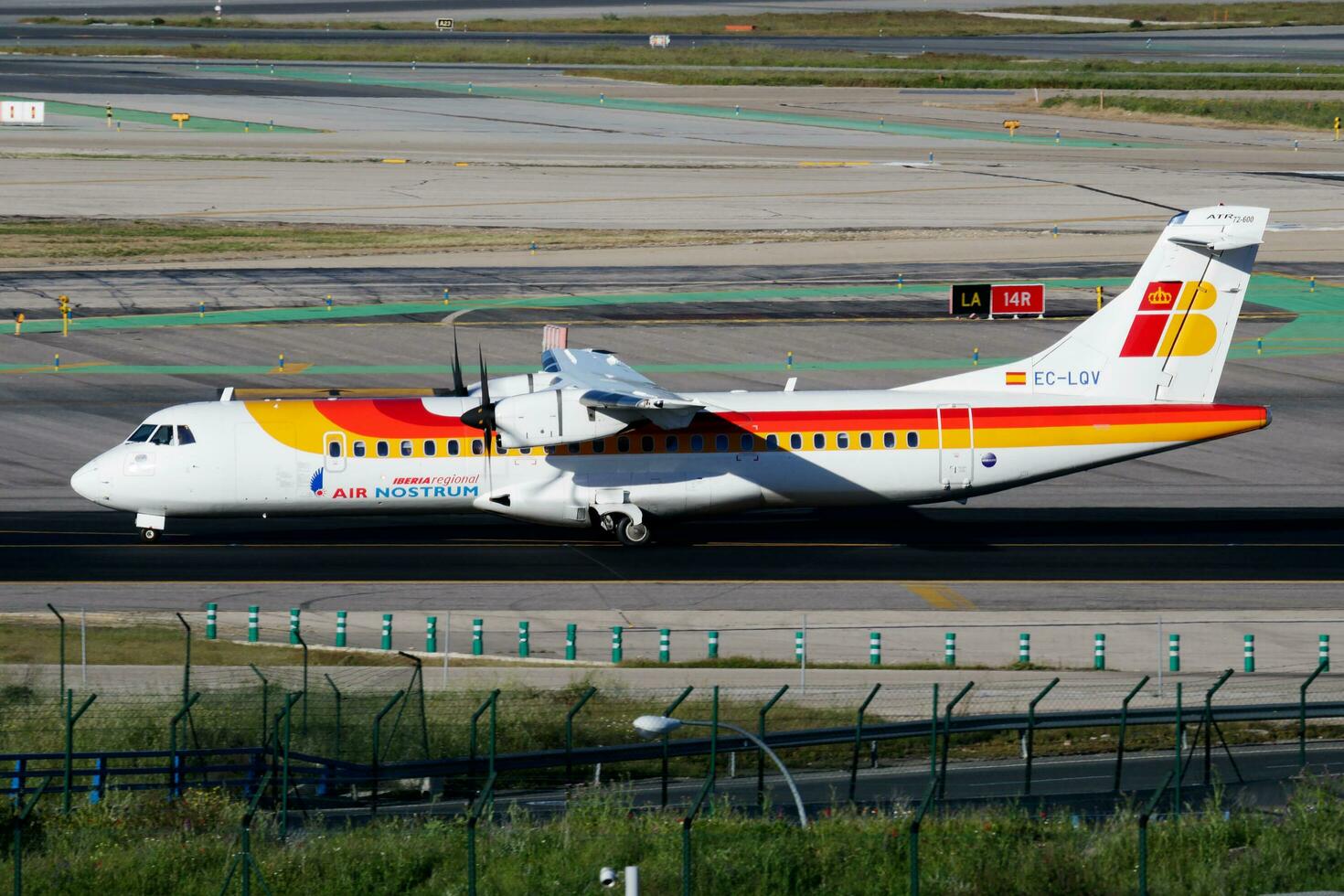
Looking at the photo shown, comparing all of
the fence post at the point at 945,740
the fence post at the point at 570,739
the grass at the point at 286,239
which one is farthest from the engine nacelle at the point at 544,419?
the grass at the point at 286,239

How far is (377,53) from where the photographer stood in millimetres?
136875

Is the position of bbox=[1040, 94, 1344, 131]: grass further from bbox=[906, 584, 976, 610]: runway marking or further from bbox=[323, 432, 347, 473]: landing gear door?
bbox=[323, 432, 347, 473]: landing gear door

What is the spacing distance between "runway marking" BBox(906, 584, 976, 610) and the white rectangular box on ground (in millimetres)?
78144

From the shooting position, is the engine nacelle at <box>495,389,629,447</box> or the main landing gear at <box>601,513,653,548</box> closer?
the engine nacelle at <box>495,389,629,447</box>

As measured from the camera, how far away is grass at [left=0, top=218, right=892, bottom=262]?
7238 centimetres

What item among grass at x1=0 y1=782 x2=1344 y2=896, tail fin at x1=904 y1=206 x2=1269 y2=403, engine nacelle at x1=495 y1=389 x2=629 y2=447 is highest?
tail fin at x1=904 y1=206 x2=1269 y2=403

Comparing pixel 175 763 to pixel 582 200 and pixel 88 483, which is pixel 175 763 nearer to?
pixel 88 483

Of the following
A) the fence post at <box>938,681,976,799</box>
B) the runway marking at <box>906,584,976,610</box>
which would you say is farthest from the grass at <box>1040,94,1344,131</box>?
the fence post at <box>938,681,976,799</box>

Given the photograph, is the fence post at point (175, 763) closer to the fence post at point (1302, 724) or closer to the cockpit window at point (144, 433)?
the fence post at point (1302, 724)

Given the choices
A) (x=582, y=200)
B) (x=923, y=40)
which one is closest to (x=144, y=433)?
(x=582, y=200)

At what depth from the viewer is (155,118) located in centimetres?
10075

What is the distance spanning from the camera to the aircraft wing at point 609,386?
117 ft

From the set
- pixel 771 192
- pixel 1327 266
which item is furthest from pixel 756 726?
pixel 771 192

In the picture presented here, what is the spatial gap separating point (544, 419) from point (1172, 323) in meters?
14.5
